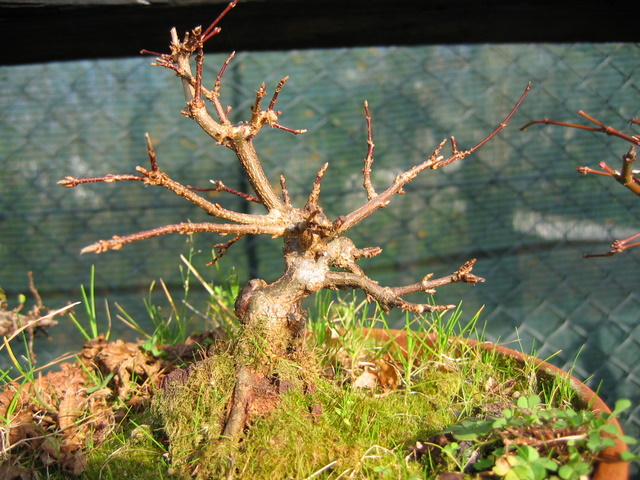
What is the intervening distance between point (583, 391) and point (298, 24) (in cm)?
153

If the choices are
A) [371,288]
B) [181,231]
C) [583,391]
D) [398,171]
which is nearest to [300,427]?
[371,288]

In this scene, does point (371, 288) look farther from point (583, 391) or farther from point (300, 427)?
point (583, 391)

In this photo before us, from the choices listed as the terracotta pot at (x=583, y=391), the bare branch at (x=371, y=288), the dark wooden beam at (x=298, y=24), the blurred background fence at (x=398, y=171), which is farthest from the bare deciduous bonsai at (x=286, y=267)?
the blurred background fence at (x=398, y=171)

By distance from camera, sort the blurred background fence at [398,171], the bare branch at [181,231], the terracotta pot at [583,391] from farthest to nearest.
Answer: the blurred background fence at [398,171] → the terracotta pot at [583,391] → the bare branch at [181,231]

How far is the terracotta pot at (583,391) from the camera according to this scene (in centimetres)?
81

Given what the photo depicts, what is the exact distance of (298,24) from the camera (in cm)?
191

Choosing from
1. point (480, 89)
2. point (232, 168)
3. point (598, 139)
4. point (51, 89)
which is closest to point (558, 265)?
point (598, 139)

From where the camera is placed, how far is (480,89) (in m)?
2.18

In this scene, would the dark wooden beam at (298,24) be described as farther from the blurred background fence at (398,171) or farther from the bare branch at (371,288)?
the bare branch at (371,288)

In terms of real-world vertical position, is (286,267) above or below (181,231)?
below

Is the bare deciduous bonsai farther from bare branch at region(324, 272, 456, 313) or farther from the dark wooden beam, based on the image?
the dark wooden beam

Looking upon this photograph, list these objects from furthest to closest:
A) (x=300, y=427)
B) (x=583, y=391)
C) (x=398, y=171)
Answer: (x=398, y=171)
(x=583, y=391)
(x=300, y=427)

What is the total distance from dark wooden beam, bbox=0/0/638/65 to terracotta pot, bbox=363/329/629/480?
3.86 ft

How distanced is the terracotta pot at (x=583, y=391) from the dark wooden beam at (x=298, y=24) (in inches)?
46.3
